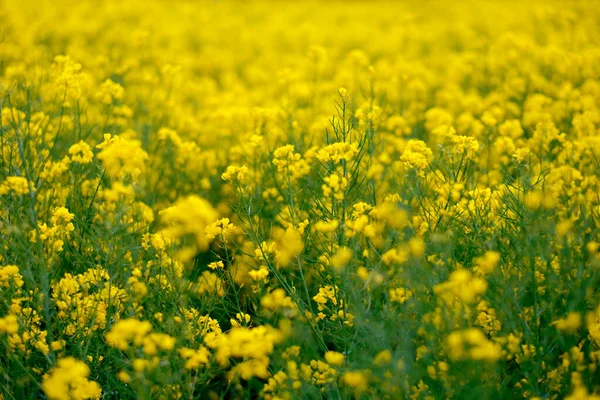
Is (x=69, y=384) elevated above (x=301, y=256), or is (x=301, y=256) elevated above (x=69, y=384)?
(x=301, y=256)

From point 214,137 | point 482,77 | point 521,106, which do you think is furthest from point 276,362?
point 482,77

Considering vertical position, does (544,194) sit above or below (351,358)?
above

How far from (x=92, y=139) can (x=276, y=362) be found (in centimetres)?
263

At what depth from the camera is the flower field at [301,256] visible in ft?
7.97

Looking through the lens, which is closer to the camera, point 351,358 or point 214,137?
point 351,358

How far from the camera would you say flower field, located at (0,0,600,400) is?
2430 mm

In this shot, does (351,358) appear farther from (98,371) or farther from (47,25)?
(47,25)

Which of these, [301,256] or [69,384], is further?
[301,256]

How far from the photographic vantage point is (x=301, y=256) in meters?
3.16

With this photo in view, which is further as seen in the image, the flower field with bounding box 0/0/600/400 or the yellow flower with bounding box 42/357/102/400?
the flower field with bounding box 0/0/600/400

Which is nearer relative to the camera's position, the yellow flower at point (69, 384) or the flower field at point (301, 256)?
the yellow flower at point (69, 384)

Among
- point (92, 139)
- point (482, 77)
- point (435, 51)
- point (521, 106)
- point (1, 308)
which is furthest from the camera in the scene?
point (435, 51)

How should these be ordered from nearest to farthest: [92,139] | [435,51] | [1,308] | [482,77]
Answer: [1,308] → [92,139] → [482,77] → [435,51]

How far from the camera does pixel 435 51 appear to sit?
7.88m
